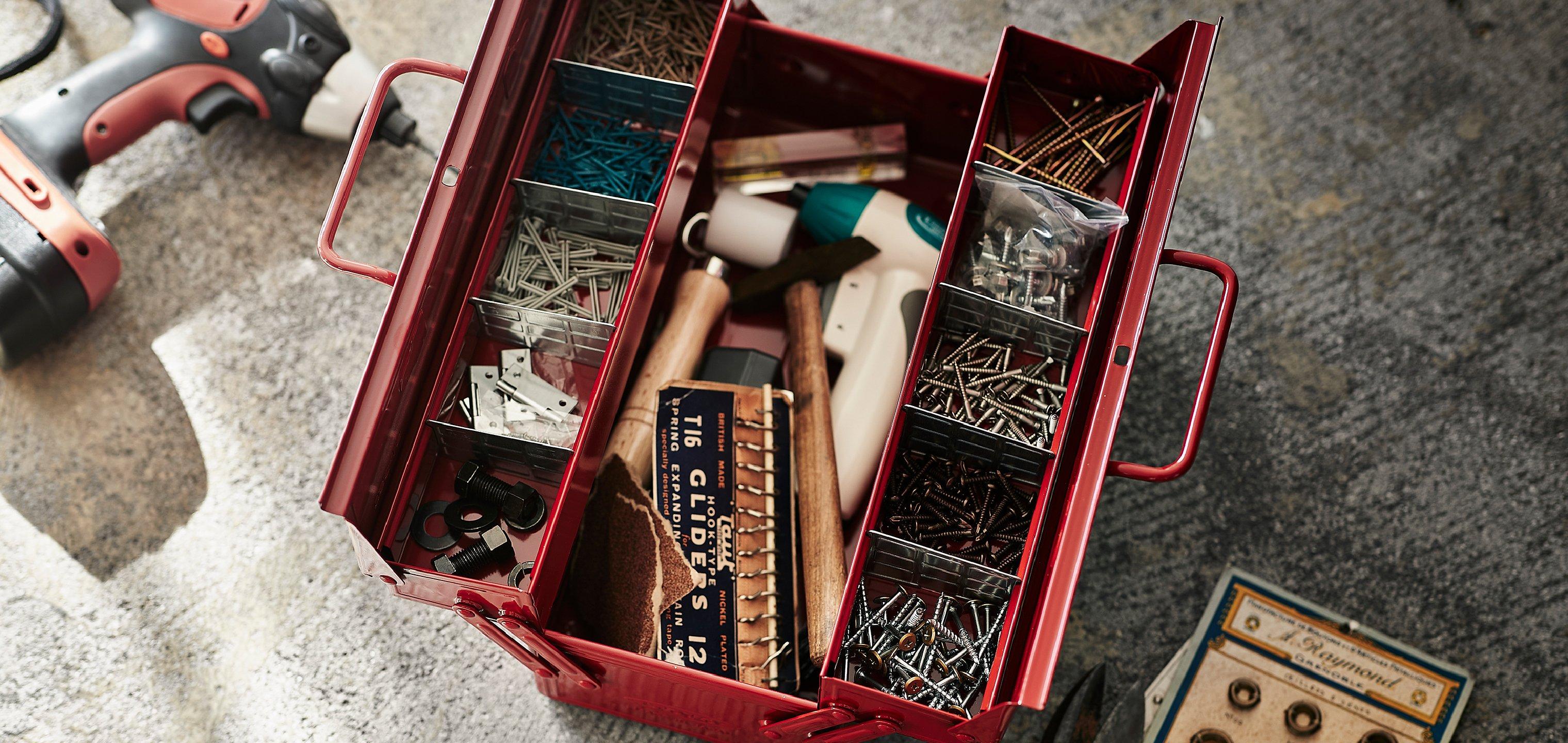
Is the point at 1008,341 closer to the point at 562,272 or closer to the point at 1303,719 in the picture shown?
the point at 562,272

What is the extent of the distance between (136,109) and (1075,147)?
1.56 meters

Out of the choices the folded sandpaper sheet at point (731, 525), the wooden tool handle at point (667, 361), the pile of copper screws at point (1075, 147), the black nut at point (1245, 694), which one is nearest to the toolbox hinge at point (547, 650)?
the folded sandpaper sheet at point (731, 525)

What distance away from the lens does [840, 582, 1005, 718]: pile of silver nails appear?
1.31 metres

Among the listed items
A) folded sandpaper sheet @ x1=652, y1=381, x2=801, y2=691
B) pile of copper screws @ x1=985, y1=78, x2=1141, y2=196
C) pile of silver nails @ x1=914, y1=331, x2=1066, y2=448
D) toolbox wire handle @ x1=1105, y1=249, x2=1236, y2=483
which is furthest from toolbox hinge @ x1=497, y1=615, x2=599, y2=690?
pile of copper screws @ x1=985, y1=78, x2=1141, y2=196

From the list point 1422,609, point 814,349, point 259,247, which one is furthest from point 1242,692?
point 259,247

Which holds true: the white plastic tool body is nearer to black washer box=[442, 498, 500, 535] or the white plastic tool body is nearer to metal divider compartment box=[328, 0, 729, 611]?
metal divider compartment box=[328, 0, 729, 611]

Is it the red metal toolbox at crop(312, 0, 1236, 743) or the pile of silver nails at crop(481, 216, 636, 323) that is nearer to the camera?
the red metal toolbox at crop(312, 0, 1236, 743)

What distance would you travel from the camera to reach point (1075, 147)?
144 cm

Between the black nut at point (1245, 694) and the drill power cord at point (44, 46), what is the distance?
2.30m

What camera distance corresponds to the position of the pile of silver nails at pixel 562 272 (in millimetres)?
1410

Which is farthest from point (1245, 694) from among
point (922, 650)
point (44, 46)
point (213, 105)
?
point (44, 46)

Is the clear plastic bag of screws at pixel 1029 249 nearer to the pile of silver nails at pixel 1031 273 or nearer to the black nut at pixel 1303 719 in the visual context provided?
the pile of silver nails at pixel 1031 273

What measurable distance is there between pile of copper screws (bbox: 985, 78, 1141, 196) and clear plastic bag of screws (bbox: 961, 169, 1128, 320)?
5 centimetres

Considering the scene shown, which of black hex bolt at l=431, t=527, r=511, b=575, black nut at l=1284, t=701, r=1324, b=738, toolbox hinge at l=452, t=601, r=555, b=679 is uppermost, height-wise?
black nut at l=1284, t=701, r=1324, b=738
